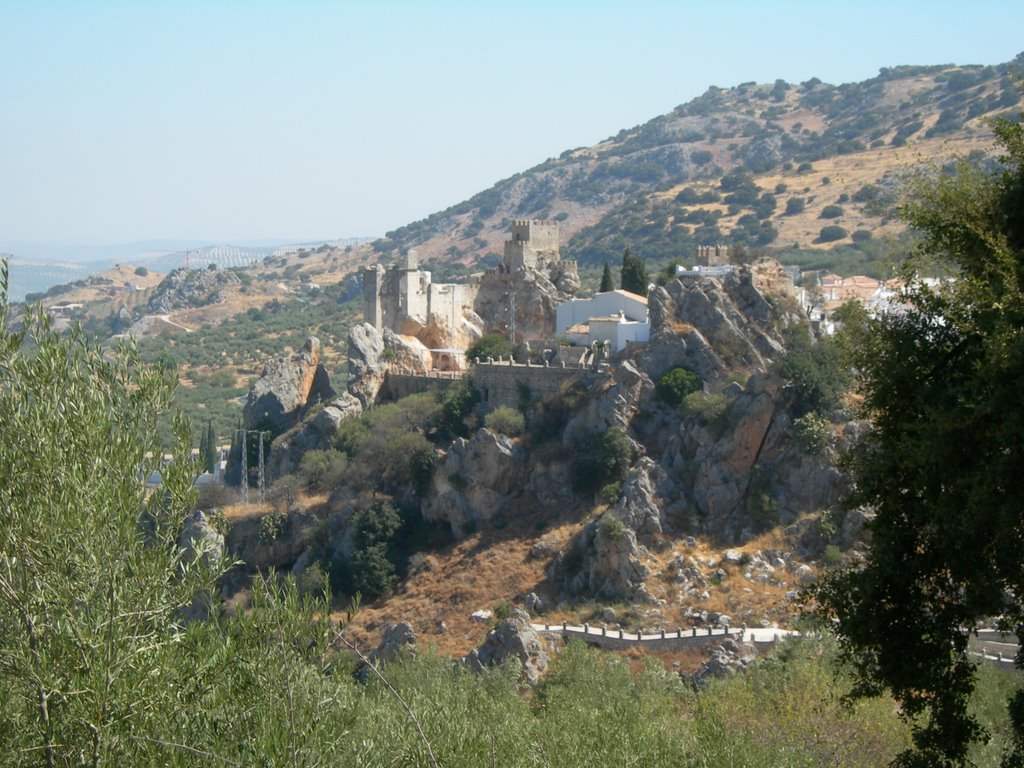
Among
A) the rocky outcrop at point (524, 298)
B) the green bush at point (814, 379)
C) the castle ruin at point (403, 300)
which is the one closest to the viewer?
the green bush at point (814, 379)

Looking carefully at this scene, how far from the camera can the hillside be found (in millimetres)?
104812

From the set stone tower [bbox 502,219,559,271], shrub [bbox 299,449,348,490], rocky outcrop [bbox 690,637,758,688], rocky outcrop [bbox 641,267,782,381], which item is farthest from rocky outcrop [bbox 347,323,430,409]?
rocky outcrop [bbox 690,637,758,688]

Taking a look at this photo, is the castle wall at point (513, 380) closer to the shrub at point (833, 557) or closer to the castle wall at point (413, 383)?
the castle wall at point (413, 383)

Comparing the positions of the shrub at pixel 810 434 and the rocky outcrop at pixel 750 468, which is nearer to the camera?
the shrub at pixel 810 434

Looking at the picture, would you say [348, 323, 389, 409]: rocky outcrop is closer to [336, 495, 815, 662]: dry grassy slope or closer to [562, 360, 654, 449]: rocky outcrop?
[336, 495, 815, 662]: dry grassy slope

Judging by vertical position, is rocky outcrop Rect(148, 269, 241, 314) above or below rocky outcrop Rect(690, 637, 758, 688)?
above

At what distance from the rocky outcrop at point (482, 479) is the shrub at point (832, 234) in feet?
204

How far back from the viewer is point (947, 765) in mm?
12672

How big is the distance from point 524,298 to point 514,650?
22557 mm

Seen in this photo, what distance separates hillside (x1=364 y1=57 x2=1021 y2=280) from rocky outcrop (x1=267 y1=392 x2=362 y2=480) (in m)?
48.4

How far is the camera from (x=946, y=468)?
12188 mm

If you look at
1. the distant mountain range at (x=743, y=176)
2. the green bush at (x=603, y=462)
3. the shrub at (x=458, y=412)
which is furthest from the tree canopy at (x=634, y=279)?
the distant mountain range at (x=743, y=176)

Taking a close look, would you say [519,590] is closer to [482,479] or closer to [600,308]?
[482,479]

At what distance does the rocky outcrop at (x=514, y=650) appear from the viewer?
27672mm
